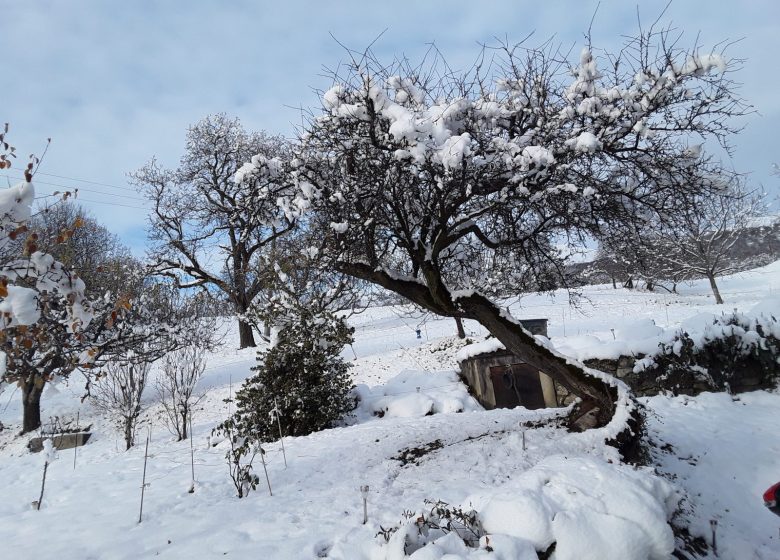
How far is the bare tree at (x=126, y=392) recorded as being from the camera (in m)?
8.75

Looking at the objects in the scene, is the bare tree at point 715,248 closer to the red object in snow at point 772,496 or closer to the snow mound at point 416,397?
the snow mound at point 416,397

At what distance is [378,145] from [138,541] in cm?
384

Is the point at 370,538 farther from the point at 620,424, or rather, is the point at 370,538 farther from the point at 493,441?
the point at 620,424

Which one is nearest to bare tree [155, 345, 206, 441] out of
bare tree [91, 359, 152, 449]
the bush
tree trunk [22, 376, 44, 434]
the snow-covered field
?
bare tree [91, 359, 152, 449]

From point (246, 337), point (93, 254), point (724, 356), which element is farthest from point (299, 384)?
point (93, 254)

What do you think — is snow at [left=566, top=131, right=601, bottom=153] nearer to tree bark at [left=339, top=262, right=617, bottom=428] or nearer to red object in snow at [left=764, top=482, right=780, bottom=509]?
tree bark at [left=339, top=262, right=617, bottom=428]

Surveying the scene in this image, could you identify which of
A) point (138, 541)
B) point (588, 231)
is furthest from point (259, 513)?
point (588, 231)

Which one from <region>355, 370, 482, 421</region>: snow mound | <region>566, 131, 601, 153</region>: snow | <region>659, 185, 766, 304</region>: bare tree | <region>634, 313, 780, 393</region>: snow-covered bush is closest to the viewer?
<region>566, 131, 601, 153</region>: snow

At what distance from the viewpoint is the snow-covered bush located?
6.91m

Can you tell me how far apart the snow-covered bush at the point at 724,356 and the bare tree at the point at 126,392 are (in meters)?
10.0

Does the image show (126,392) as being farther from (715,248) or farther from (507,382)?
(715,248)

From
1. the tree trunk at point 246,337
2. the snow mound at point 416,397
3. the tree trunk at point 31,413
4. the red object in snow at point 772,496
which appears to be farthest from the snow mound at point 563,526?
the tree trunk at point 246,337

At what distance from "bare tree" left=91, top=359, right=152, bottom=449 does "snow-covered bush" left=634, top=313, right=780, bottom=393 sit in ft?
32.8

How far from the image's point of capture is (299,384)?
7.59 m
